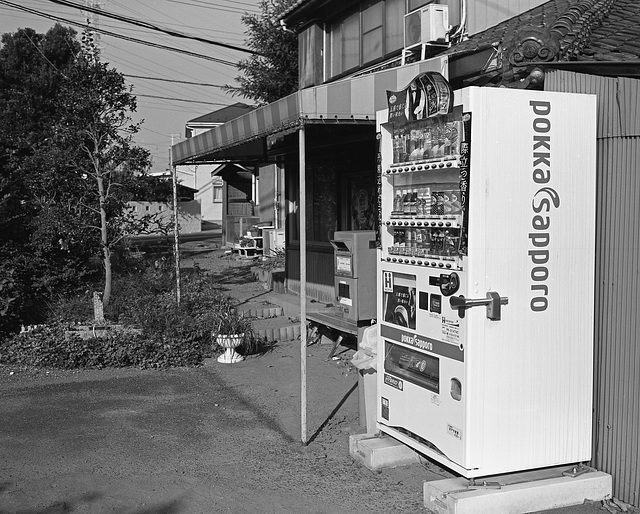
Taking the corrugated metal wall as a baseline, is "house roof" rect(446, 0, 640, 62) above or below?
above

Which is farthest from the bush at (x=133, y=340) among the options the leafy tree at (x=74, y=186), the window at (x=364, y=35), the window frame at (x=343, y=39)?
the window at (x=364, y=35)

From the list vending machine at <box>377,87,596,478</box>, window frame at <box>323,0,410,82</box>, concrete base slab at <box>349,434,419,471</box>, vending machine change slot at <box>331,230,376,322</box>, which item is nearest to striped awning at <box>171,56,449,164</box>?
vending machine at <box>377,87,596,478</box>

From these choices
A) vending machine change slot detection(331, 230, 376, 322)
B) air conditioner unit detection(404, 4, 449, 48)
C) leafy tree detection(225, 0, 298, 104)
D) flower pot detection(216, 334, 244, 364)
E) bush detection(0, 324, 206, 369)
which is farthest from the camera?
leafy tree detection(225, 0, 298, 104)

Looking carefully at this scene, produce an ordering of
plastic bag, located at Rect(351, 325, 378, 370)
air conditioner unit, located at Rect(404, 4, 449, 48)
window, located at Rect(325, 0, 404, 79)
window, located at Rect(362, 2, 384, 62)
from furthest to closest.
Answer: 1. window, located at Rect(362, 2, 384, 62)
2. window, located at Rect(325, 0, 404, 79)
3. air conditioner unit, located at Rect(404, 4, 449, 48)
4. plastic bag, located at Rect(351, 325, 378, 370)

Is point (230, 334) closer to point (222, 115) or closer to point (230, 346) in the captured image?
point (230, 346)

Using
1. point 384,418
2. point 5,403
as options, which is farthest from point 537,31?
point 5,403

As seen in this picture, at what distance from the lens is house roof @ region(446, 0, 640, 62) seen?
565 cm

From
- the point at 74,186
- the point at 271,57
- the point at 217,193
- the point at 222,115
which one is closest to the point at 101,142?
the point at 74,186

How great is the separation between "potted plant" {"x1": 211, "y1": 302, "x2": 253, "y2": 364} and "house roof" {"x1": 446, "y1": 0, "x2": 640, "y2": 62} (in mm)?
4891

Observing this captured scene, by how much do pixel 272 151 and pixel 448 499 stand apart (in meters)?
8.77

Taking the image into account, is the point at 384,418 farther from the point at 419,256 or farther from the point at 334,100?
the point at 334,100

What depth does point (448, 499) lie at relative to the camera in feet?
15.2

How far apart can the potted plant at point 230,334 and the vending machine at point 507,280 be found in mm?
4806

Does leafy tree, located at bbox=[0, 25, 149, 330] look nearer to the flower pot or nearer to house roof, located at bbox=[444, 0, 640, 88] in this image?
the flower pot
